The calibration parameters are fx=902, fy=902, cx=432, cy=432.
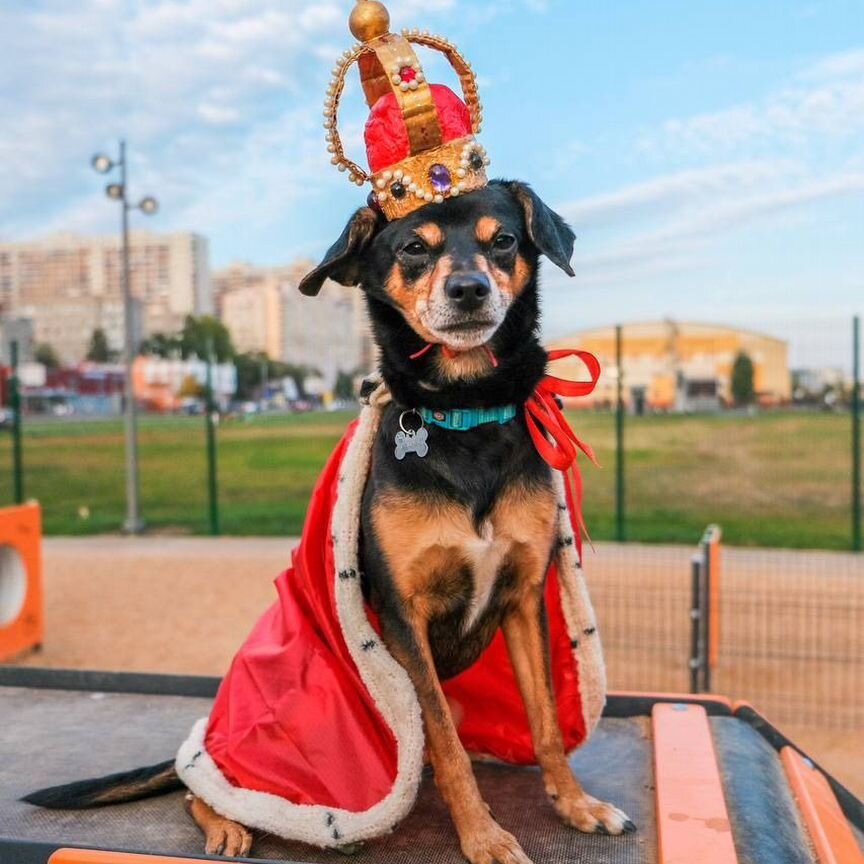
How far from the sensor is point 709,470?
15.2 meters

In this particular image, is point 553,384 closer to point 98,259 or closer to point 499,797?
point 499,797

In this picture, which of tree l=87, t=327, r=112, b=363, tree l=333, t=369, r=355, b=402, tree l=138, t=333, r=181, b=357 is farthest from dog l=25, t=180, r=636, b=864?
tree l=87, t=327, r=112, b=363

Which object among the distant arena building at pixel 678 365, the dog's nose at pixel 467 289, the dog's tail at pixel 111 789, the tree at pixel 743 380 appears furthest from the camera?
the tree at pixel 743 380

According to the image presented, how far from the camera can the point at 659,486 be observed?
51.1ft

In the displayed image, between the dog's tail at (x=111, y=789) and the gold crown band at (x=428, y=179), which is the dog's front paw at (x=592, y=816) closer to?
the dog's tail at (x=111, y=789)

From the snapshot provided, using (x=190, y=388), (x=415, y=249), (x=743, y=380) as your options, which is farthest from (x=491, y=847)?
(x=190, y=388)

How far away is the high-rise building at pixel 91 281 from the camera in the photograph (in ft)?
87.7

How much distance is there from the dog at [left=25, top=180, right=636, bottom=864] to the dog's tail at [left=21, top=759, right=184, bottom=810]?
223 millimetres

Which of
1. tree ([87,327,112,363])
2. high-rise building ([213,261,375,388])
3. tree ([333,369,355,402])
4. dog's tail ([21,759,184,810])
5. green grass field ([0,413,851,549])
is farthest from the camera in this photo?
tree ([87,327,112,363])

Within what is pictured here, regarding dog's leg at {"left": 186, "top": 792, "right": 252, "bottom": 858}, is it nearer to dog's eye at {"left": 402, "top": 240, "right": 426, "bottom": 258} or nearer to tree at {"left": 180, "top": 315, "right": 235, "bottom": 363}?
dog's eye at {"left": 402, "top": 240, "right": 426, "bottom": 258}

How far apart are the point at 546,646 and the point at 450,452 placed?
2.08ft

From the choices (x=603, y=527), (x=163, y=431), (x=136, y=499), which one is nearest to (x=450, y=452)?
(x=603, y=527)

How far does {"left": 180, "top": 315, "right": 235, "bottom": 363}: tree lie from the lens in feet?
57.3

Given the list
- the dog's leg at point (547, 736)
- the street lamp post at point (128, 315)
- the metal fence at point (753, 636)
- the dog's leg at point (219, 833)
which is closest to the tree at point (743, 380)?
the metal fence at point (753, 636)
